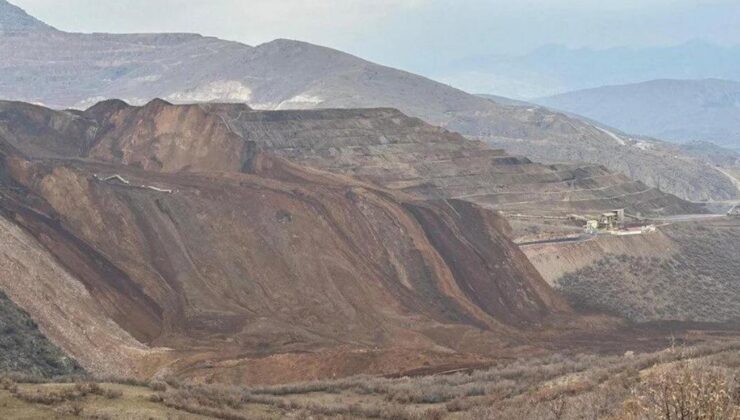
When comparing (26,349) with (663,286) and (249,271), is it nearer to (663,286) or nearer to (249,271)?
(249,271)

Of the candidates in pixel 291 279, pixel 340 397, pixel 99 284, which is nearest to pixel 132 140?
pixel 291 279

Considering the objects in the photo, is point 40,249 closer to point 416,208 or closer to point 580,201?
point 416,208

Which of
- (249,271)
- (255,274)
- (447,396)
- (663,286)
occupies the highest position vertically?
(447,396)

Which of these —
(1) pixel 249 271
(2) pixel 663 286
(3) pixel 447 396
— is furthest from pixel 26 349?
(2) pixel 663 286

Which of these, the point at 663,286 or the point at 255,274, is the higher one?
the point at 255,274

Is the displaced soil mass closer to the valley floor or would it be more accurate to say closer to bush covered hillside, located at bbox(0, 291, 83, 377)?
bush covered hillside, located at bbox(0, 291, 83, 377)

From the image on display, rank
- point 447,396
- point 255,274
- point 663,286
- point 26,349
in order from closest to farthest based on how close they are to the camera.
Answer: point 447,396, point 26,349, point 255,274, point 663,286

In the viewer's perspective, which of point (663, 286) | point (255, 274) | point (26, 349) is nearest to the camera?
point (26, 349)

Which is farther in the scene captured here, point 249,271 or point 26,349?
point 249,271

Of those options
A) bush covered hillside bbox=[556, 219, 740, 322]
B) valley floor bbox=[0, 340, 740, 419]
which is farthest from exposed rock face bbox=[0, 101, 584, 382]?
valley floor bbox=[0, 340, 740, 419]
